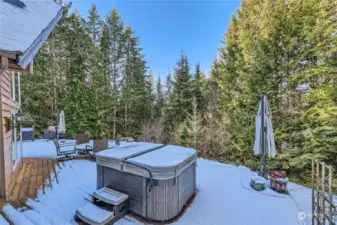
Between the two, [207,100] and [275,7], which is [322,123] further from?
[207,100]

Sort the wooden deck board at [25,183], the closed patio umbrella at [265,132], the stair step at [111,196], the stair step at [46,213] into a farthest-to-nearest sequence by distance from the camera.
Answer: the closed patio umbrella at [265,132]
the wooden deck board at [25,183]
the stair step at [111,196]
the stair step at [46,213]

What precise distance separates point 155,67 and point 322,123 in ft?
49.3

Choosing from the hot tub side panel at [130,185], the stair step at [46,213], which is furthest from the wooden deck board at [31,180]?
the hot tub side panel at [130,185]

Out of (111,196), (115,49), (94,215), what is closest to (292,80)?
(111,196)

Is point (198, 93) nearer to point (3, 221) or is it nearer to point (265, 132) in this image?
point (265, 132)

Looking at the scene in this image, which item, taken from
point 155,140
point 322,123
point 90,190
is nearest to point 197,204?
point 90,190

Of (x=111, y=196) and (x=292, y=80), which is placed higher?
(x=292, y=80)

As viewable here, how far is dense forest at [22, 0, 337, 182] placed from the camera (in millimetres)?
7660

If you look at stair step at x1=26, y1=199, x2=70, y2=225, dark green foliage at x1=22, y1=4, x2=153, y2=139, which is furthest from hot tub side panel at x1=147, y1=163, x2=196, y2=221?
dark green foliage at x1=22, y1=4, x2=153, y2=139

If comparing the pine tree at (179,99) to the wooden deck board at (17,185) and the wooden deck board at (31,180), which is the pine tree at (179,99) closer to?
the wooden deck board at (31,180)

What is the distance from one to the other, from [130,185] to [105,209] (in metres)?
0.60

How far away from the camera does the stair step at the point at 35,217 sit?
2.54m

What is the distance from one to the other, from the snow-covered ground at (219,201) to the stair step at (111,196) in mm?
448

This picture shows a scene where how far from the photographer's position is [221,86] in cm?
1187
